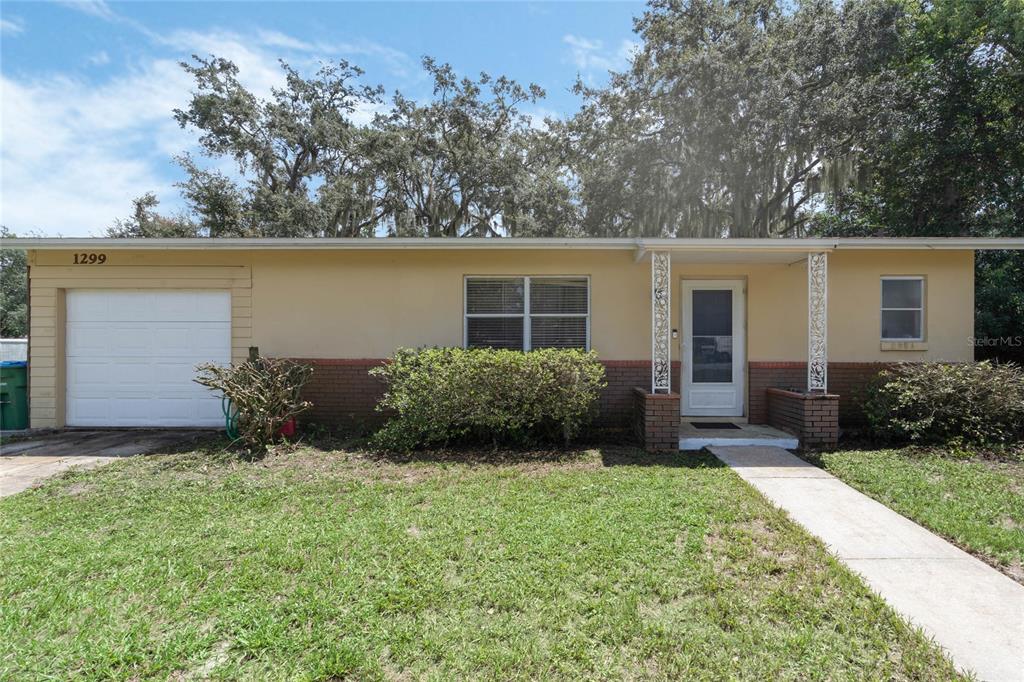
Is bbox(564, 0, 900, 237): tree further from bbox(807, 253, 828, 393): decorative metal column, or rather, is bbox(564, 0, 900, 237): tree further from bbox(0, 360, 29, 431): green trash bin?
bbox(0, 360, 29, 431): green trash bin

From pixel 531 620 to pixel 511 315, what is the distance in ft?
17.7

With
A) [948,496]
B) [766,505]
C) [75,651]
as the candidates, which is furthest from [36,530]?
[948,496]

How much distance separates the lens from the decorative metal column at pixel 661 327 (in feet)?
21.1

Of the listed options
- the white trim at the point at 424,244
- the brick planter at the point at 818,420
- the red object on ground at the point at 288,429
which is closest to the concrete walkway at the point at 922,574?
the brick planter at the point at 818,420

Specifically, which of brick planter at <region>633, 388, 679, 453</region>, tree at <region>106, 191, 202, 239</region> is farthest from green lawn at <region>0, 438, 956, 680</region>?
tree at <region>106, 191, 202, 239</region>

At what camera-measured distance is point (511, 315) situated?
770cm

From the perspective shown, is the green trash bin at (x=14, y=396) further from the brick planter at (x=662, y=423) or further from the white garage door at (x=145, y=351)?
the brick planter at (x=662, y=423)

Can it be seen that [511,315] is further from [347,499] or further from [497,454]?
[347,499]

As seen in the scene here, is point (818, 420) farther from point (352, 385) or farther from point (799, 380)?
point (352, 385)

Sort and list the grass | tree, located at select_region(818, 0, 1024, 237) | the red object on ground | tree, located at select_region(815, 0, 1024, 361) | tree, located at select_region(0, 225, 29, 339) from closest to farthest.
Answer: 1. the grass
2. the red object on ground
3. tree, located at select_region(815, 0, 1024, 361)
4. tree, located at select_region(818, 0, 1024, 237)
5. tree, located at select_region(0, 225, 29, 339)

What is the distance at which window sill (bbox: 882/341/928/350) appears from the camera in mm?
7590

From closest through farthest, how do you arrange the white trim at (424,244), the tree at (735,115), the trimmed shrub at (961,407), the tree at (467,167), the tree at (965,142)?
the trimmed shrub at (961,407), the white trim at (424,244), the tree at (965,142), the tree at (735,115), the tree at (467,167)

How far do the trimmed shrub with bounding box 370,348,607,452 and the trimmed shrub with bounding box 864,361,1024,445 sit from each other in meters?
3.95

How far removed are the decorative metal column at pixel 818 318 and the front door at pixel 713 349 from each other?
1269 mm
